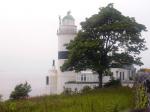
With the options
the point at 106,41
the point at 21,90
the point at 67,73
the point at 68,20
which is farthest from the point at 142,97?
the point at 68,20

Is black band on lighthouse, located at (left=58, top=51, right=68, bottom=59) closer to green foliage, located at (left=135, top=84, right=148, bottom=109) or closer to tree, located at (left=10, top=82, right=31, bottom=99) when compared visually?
tree, located at (left=10, top=82, right=31, bottom=99)

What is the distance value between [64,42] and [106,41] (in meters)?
13.2

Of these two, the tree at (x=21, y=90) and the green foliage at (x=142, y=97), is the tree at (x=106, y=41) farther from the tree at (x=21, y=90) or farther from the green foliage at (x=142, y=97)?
the green foliage at (x=142, y=97)

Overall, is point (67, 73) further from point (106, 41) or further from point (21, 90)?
point (106, 41)

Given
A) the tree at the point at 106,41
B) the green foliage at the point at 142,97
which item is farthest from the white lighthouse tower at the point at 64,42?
the green foliage at the point at 142,97

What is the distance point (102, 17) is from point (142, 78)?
2339cm

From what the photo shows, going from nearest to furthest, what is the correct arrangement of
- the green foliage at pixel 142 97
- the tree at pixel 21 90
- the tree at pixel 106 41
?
the green foliage at pixel 142 97, the tree at pixel 106 41, the tree at pixel 21 90

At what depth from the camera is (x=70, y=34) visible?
47.1 metres

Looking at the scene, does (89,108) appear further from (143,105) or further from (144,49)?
(144,49)

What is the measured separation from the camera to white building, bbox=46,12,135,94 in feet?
151

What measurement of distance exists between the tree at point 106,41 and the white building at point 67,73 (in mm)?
11470

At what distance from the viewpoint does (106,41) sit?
112 feet

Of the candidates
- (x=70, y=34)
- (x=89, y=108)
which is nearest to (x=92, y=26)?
(x=70, y=34)

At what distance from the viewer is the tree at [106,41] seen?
106 feet
